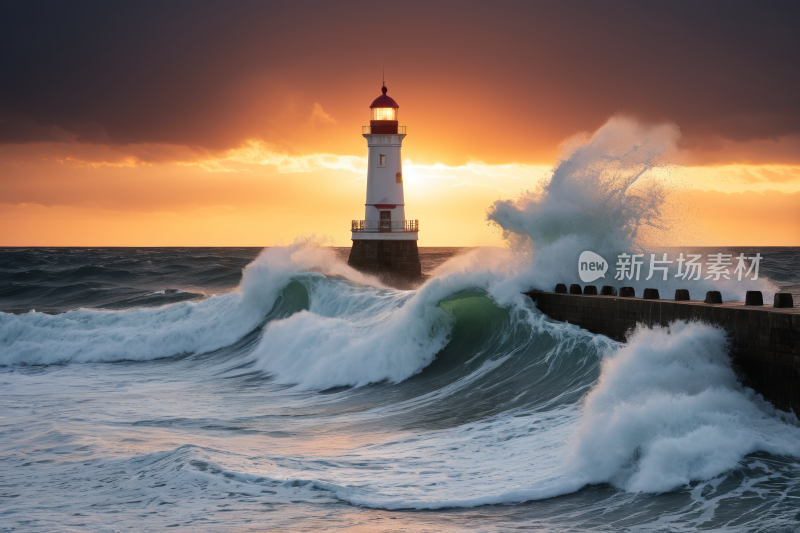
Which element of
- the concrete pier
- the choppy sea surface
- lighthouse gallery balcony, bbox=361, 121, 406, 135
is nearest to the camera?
the choppy sea surface

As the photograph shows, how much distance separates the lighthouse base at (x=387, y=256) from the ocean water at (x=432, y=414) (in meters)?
9.34

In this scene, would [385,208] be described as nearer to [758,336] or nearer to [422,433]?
[422,433]

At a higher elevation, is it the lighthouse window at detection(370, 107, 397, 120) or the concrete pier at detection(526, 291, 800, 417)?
the lighthouse window at detection(370, 107, 397, 120)

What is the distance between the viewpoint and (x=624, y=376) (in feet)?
20.7

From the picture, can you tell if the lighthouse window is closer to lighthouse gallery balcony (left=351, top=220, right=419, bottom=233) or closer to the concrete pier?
lighthouse gallery balcony (left=351, top=220, right=419, bottom=233)

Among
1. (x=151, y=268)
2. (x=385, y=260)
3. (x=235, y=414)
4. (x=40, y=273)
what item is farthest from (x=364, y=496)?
(x=151, y=268)

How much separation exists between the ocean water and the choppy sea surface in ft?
0.09

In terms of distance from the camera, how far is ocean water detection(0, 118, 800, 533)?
5.06 m

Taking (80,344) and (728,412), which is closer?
(728,412)

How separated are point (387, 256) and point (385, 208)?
207 centimetres

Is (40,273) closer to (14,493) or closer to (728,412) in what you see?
(14,493)

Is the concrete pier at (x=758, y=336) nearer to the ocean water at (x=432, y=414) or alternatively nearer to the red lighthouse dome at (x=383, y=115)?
the ocean water at (x=432, y=414)

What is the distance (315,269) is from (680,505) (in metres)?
17.5

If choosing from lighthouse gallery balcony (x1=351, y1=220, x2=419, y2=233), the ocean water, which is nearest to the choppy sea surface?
A: the ocean water
